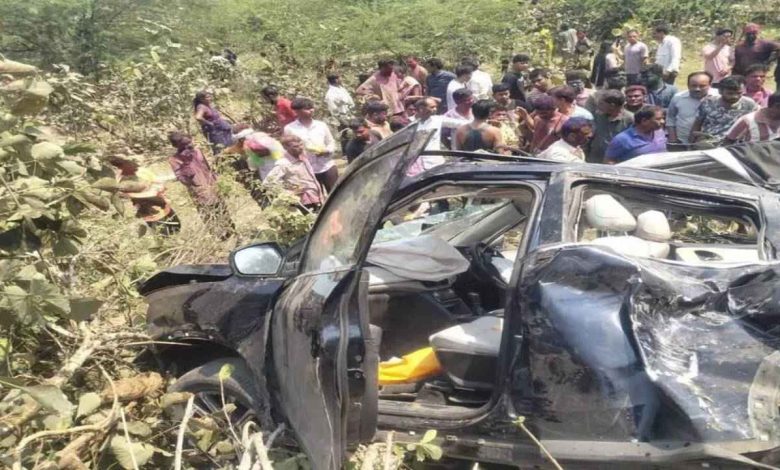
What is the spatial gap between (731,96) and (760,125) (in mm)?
776

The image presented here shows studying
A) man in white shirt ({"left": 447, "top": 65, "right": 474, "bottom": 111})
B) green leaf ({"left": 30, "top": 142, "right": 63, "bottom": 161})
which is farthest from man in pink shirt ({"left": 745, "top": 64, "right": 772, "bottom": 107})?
green leaf ({"left": 30, "top": 142, "right": 63, "bottom": 161})

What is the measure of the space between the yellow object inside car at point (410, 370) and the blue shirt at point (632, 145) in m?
3.08

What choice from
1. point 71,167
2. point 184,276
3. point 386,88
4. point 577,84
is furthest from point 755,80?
point 71,167

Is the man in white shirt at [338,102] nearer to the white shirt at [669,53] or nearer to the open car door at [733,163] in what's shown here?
the white shirt at [669,53]

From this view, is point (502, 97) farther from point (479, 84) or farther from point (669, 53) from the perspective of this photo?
point (669, 53)

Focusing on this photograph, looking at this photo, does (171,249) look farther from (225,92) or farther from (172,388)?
(225,92)

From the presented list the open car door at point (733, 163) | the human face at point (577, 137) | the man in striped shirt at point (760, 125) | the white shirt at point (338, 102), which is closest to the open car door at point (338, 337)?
the open car door at point (733, 163)

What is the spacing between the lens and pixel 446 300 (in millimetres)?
3695

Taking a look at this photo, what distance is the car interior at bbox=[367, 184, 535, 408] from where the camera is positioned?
305 cm

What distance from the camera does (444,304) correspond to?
3656mm

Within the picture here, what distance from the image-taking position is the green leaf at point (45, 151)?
302 cm

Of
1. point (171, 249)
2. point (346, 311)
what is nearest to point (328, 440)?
point (346, 311)

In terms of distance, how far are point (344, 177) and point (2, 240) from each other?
1.42 m

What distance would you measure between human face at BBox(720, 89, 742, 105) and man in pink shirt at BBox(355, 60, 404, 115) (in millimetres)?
4348
